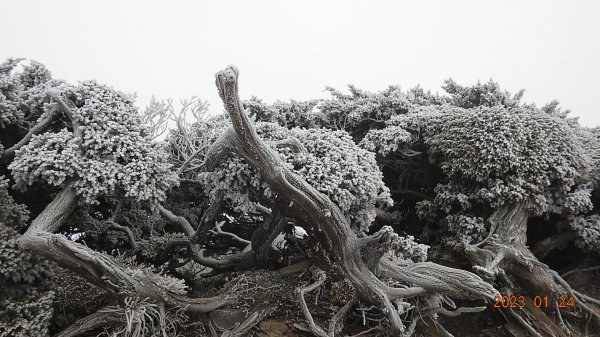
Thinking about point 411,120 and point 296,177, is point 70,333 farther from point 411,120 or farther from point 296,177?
point 411,120

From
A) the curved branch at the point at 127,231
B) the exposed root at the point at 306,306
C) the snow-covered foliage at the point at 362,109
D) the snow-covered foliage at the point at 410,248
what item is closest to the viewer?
the exposed root at the point at 306,306

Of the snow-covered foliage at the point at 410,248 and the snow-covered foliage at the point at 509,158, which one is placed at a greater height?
the snow-covered foliage at the point at 509,158

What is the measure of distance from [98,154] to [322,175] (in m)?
3.08

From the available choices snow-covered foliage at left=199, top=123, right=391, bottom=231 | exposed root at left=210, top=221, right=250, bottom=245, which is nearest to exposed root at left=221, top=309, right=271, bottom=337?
snow-covered foliage at left=199, top=123, right=391, bottom=231

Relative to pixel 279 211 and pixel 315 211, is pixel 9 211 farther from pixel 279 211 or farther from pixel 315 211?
pixel 315 211

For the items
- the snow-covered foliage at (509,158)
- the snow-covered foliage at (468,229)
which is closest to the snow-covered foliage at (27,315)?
the snow-covered foliage at (468,229)

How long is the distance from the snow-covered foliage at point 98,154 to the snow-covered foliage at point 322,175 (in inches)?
31.4

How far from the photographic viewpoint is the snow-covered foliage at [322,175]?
6.12 meters

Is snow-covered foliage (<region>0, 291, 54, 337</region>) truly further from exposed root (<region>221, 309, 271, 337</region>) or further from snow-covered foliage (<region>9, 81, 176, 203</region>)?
exposed root (<region>221, 309, 271, 337</region>)

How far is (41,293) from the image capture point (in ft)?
18.7

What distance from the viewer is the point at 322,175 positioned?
20.3ft

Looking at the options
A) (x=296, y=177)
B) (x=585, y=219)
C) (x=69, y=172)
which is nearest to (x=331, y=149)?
(x=296, y=177)

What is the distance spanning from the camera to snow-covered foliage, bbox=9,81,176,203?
5.49 metres

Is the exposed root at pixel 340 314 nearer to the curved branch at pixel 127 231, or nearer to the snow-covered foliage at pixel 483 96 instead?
the curved branch at pixel 127 231
